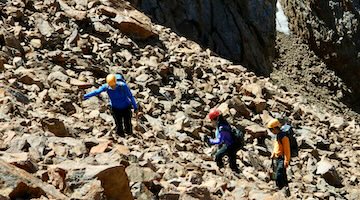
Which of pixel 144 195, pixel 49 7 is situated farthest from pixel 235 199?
pixel 49 7

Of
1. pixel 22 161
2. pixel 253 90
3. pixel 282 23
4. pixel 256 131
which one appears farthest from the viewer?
pixel 282 23

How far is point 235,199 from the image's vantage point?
30.6ft

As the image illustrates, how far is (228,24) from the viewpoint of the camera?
1008 inches

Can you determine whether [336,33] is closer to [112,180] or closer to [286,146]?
[286,146]

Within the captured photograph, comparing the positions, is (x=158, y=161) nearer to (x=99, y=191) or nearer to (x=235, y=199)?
(x=235, y=199)

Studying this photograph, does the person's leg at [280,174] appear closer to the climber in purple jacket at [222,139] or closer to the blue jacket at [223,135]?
the climber in purple jacket at [222,139]

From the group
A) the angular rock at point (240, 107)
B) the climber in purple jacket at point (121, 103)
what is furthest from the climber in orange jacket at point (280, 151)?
the angular rock at point (240, 107)

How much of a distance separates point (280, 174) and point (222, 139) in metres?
1.50

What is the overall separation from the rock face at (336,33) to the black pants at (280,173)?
89.5 feet

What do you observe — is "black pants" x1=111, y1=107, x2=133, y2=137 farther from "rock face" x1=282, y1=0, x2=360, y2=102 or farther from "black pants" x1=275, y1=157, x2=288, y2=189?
"rock face" x1=282, y1=0, x2=360, y2=102

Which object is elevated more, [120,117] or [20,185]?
[20,185]

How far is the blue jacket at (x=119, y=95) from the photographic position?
11.2m

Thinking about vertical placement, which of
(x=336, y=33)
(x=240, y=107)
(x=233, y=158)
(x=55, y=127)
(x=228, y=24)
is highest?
(x=336, y=33)

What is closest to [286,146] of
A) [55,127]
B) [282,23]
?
[55,127]
